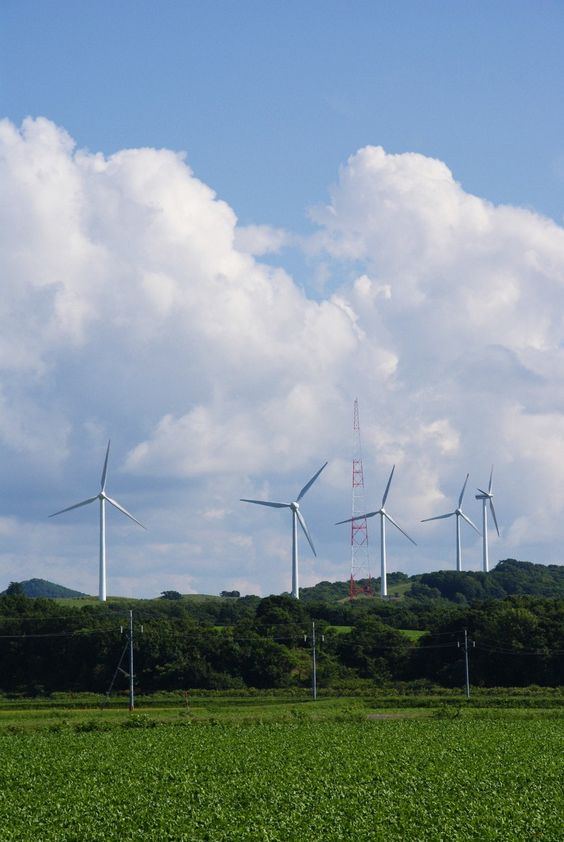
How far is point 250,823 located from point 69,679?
329 feet

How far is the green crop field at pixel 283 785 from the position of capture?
39000 millimetres

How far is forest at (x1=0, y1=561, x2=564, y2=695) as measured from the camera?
128125 mm

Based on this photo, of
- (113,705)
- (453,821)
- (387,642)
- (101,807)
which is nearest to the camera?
(453,821)

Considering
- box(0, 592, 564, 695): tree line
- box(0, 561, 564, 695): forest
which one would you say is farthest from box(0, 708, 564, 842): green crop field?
box(0, 561, 564, 695): forest

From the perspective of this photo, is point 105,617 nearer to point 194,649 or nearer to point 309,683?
point 194,649

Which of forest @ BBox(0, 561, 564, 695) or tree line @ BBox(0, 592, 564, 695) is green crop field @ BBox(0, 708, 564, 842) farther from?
forest @ BBox(0, 561, 564, 695)

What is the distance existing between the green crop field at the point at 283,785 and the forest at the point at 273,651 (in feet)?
188

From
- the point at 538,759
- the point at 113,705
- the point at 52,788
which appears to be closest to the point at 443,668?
the point at 113,705

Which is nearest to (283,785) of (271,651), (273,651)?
(273,651)

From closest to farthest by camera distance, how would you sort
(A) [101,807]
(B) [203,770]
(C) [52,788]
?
(A) [101,807] < (C) [52,788] < (B) [203,770]

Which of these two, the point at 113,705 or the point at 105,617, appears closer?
the point at 113,705

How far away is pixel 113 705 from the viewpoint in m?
106

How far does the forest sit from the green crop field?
57.4 m

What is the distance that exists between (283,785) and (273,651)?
87.6 meters
